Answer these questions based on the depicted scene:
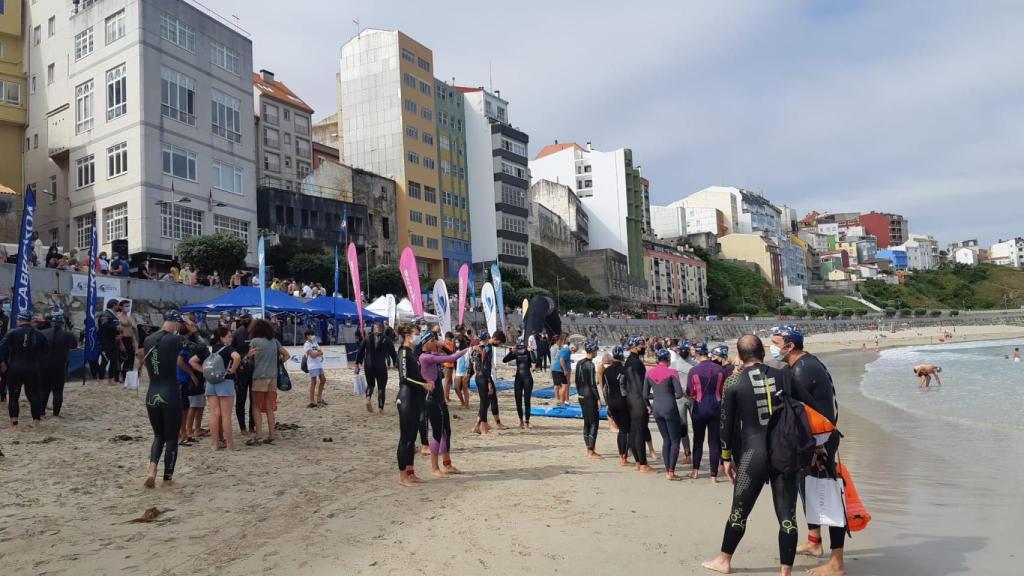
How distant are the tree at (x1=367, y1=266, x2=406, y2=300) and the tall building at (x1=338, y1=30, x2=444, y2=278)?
12.4 metres

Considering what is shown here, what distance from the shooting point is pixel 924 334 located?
297 feet

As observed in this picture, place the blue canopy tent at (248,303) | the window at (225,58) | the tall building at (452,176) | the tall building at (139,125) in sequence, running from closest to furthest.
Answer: the blue canopy tent at (248,303) → the tall building at (139,125) → the window at (225,58) → the tall building at (452,176)

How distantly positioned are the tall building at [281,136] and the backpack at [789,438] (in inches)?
2321

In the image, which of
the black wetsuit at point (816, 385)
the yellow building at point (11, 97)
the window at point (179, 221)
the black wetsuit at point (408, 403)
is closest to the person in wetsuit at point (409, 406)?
the black wetsuit at point (408, 403)

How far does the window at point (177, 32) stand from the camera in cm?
3484

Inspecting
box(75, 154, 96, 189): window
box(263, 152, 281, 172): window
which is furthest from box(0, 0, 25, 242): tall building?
box(263, 152, 281, 172): window

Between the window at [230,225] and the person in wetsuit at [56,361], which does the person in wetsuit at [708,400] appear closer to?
the person in wetsuit at [56,361]

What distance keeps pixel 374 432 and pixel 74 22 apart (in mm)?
35240

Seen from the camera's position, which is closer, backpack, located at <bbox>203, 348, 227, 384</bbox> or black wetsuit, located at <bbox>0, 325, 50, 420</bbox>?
backpack, located at <bbox>203, 348, 227, 384</bbox>

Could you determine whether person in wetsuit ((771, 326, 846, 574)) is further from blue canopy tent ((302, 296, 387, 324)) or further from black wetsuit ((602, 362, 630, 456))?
blue canopy tent ((302, 296, 387, 324))

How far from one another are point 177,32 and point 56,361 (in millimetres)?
29145

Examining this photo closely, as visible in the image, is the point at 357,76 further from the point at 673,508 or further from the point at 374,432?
the point at 673,508

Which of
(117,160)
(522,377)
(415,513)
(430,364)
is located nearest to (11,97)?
(117,160)

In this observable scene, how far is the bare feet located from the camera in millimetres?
5750
